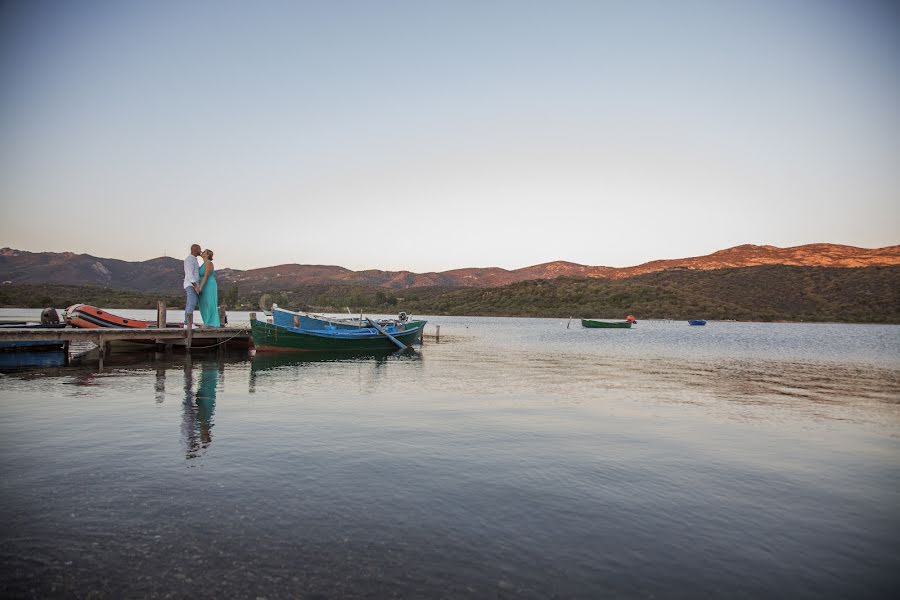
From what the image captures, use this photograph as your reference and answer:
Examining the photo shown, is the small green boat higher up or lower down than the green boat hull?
lower down

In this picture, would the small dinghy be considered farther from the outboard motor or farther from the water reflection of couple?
the water reflection of couple

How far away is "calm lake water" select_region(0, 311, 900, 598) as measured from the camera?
19.3 ft

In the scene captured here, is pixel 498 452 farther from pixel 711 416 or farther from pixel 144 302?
pixel 144 302

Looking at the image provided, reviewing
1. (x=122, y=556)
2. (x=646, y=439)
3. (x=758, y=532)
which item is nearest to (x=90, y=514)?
(x=122, y=556)

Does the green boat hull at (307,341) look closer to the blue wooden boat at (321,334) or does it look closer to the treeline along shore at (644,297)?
the blue wooden boat at (321,334)

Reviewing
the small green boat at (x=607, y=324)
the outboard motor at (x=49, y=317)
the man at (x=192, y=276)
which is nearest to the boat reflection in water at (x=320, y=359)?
the man at (x=192, y=276)

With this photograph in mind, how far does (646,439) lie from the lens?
13273mm

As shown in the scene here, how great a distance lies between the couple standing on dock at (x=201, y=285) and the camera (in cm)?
2456

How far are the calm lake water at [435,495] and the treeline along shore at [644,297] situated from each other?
10290 centimetres

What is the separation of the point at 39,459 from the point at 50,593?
225 inches

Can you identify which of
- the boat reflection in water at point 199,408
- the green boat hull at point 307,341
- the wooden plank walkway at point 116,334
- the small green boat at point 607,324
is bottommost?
the small green boat at point 607,324

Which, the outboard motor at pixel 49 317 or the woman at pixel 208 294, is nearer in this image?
the woman at pixel 208 294

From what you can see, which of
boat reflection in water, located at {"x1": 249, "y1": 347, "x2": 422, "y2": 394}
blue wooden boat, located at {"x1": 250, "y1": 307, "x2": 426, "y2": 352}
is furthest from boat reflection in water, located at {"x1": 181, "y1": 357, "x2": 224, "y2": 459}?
blue wooden boat, located at {"x1": 250, "y1": 307, "x2": 426, "y2": 352}

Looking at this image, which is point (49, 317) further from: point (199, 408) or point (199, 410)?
point (199, 410)
